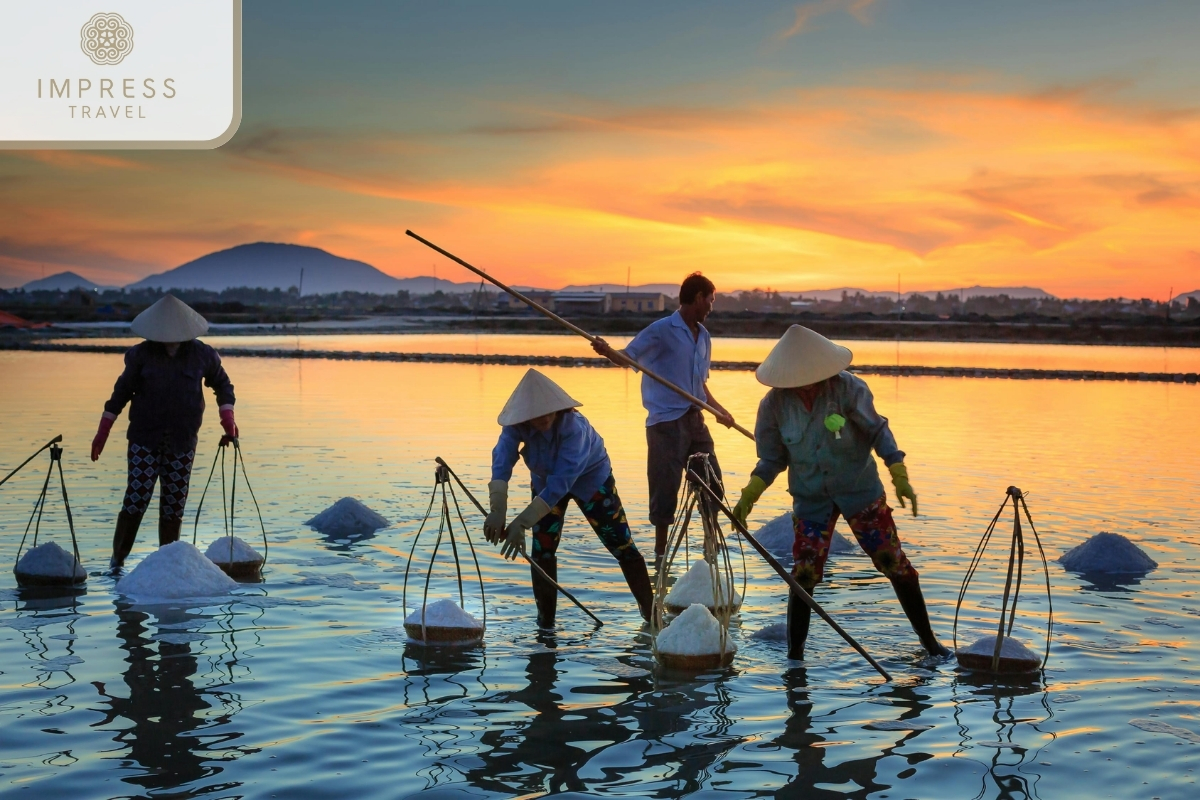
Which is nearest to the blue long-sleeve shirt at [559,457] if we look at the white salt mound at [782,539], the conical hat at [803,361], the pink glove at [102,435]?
the conical hat at [803,361]

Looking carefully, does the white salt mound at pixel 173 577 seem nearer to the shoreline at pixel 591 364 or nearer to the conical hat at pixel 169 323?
the conical hat at pixel 169 323

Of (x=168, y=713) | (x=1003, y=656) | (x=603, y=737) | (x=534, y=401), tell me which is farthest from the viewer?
(x=534, y=401)

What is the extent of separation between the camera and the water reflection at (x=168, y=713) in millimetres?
3844

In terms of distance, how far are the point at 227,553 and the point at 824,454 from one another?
3515mm

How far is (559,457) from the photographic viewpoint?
525cm

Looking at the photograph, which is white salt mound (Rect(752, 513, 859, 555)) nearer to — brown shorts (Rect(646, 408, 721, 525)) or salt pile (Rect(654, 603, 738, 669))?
brown shorts (Rect(646, 408, 721, 525))

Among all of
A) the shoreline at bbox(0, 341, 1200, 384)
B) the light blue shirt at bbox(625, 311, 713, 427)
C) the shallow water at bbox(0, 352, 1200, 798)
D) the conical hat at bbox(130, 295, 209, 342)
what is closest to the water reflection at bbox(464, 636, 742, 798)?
the shallow water at bbox(0, 352, 1200, 798)

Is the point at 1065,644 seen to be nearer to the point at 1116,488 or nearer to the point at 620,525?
the point at 620,525

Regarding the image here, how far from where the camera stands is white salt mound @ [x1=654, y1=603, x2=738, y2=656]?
4.98m

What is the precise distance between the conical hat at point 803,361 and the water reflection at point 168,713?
8.05ft

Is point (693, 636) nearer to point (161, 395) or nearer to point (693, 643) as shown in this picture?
point (693, 643)

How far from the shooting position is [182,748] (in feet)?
13.2

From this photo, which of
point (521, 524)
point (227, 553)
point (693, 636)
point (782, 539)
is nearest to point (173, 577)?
point (227, 553)

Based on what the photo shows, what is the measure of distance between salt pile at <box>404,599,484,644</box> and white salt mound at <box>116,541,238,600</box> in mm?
1373
